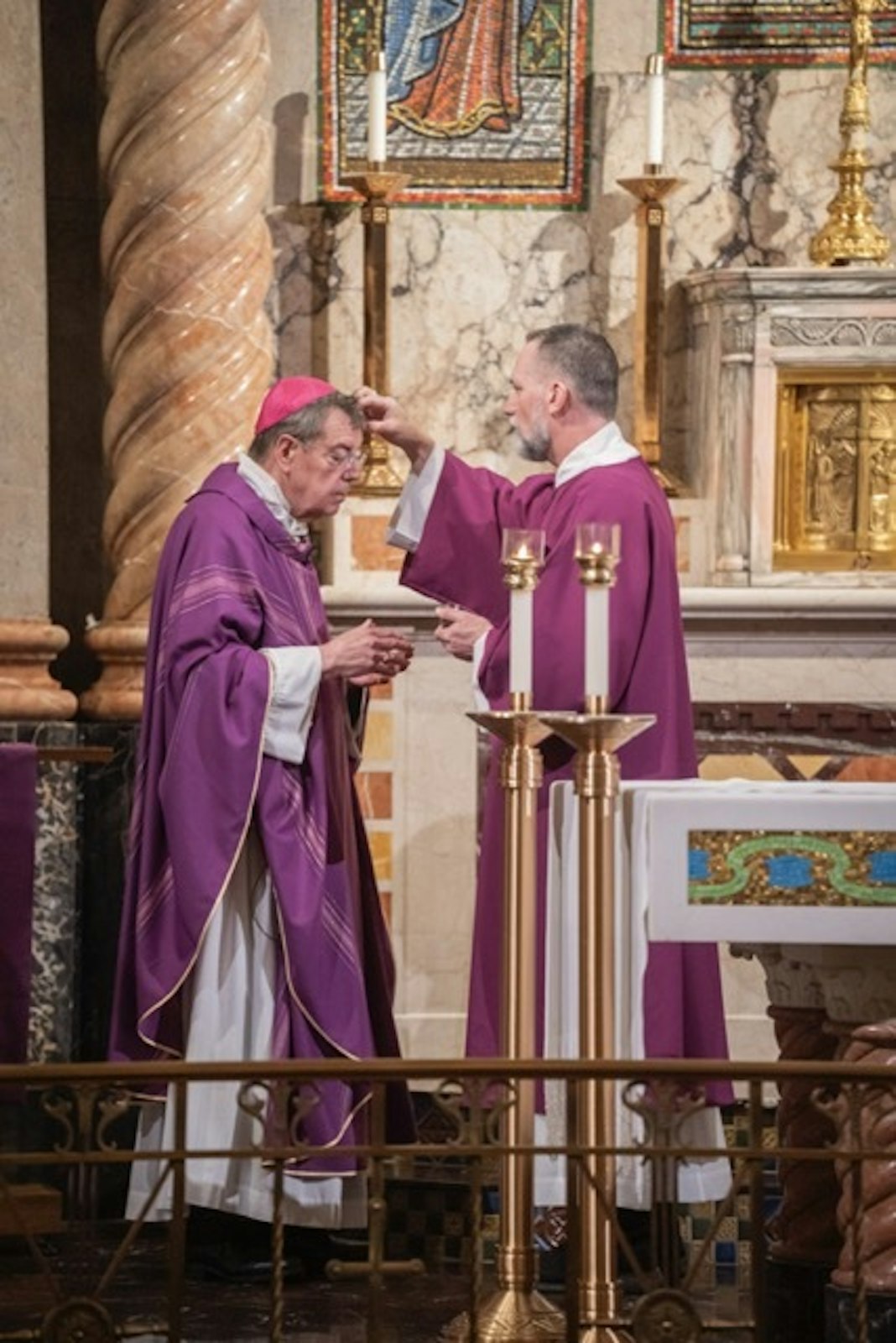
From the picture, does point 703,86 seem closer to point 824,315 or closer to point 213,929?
point 824,315

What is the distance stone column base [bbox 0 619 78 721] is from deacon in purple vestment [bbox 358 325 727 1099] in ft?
4.80

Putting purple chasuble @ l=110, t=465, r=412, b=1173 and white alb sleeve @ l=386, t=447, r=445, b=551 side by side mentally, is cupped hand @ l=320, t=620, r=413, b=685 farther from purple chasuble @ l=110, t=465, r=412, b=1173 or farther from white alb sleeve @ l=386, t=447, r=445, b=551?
white alb sleeve @ l=386, t=447, r=445, b=551

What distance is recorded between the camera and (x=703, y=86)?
8.58 metres

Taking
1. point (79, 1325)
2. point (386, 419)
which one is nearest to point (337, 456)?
point (386, 419)

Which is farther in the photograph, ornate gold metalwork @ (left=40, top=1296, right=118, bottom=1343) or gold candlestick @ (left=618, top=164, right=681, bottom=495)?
gold candlestick @ (left=618, top=164, right=681, bottom=495)

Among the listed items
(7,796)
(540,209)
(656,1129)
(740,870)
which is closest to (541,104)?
(540,209)

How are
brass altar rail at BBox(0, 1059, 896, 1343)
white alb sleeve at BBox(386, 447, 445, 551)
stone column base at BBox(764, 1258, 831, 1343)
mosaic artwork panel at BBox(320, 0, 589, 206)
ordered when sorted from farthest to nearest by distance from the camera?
mosaic artwork panel at BBox(320, 0, 589, 206) → white alb sleeve at BBox(386, 447, 445, 551) → stone column base at BBox(764, 1258, 831, 1343) → brass altar rail at BBox(0, 1059, 896, 1343)

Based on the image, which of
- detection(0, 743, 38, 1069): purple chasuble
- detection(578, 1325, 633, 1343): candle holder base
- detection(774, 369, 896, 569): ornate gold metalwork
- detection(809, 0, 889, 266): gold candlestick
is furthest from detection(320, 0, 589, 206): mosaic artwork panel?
detection(578, 1325, 633, 1343): candle holder base

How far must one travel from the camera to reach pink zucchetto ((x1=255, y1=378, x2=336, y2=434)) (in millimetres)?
6391

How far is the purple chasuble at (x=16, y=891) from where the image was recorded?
21.1 feet

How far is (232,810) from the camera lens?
20.4 ft

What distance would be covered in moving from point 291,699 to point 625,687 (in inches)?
29.0

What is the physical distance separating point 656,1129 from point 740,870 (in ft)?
2.56

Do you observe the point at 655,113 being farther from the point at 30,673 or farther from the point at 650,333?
the point at 30,673
